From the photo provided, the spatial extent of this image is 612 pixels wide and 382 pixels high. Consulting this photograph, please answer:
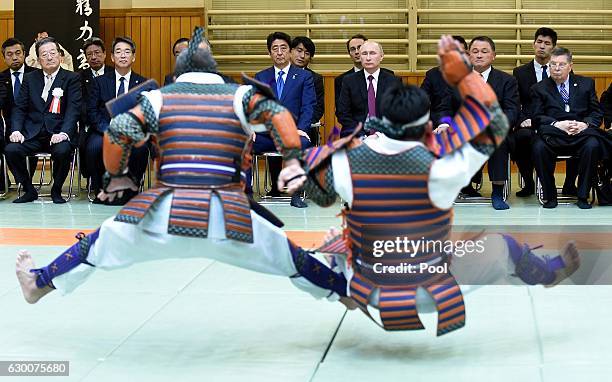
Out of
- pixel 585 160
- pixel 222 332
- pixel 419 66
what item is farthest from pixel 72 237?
pixel 419 66

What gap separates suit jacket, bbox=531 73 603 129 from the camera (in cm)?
888

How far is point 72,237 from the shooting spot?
7082 millimetres

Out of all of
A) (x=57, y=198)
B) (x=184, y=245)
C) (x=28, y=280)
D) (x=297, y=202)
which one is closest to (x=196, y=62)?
(x=184, y=245)

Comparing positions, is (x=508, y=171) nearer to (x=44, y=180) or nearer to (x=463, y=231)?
(x=463, y=231)

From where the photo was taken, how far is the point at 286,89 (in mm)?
9422

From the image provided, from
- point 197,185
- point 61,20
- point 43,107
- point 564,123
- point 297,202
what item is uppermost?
point 61,20

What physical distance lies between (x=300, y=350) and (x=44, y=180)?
7465mm

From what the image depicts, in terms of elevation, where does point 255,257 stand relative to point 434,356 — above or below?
above

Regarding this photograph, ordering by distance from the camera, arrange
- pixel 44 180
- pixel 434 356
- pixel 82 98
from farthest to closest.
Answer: pixel 44 180
pixel 82 98
pixel 434 356

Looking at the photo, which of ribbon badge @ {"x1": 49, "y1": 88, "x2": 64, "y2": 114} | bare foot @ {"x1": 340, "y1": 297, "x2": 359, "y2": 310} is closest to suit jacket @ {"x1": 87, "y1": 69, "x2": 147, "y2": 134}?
ribbon badge @ {"x1": 49, "y1": 88, "x2": 64, "y2": 114}

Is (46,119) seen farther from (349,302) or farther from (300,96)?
(349,302)

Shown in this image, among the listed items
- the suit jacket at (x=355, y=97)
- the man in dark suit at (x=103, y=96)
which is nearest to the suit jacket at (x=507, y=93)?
the suit jacket at (x=355, y=97)

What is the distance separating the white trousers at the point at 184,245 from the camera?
4.02m

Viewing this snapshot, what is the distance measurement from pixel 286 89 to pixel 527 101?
2244 mm
